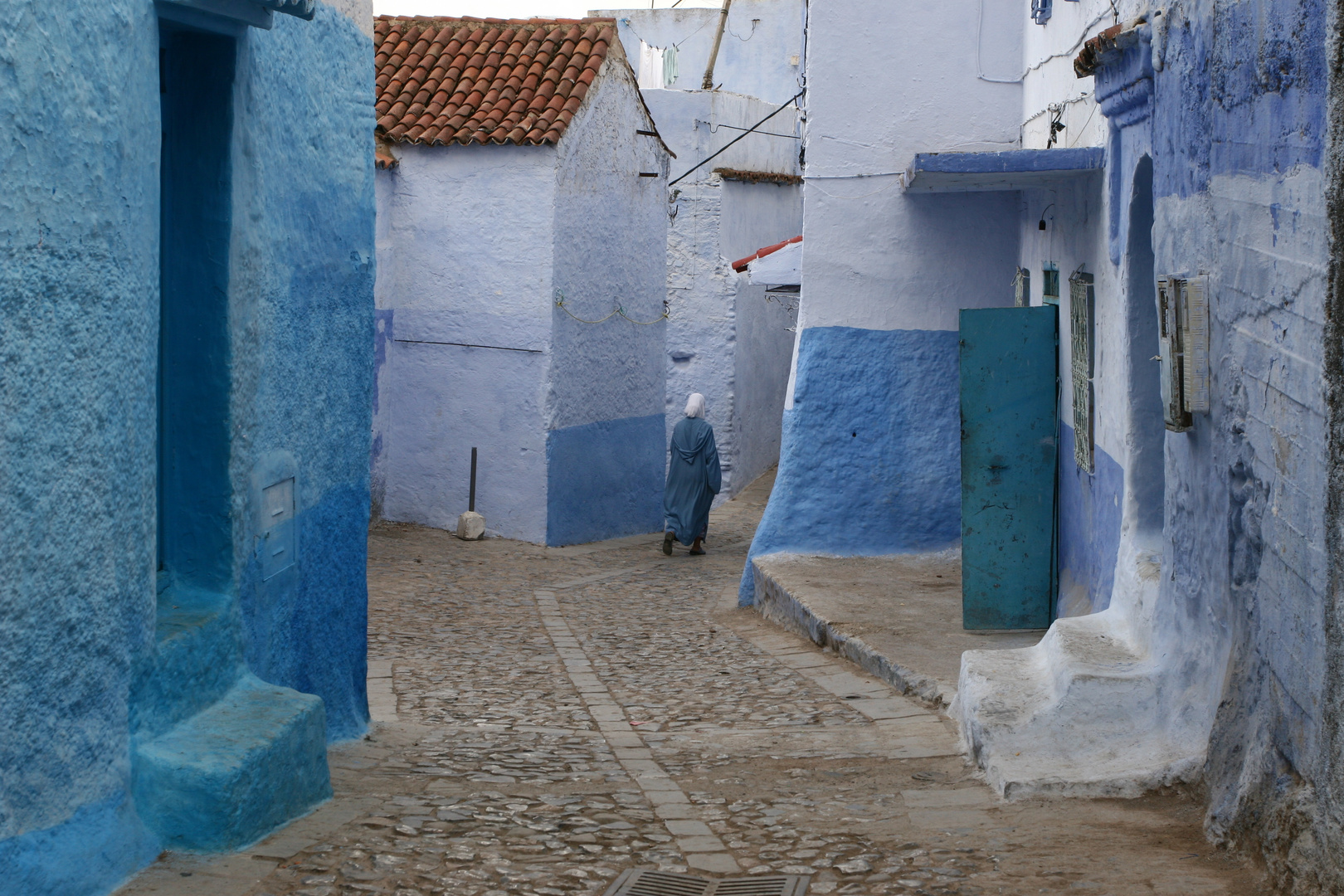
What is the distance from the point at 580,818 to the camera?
5379 millimetres

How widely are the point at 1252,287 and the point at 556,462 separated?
37.8 ft

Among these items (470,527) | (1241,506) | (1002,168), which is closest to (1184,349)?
(1241,506)

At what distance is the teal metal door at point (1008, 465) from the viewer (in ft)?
29.2

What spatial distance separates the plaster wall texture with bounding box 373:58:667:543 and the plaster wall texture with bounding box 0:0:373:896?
9.32 metres

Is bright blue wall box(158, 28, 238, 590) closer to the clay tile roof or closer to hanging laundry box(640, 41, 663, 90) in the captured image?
the clay tile roof

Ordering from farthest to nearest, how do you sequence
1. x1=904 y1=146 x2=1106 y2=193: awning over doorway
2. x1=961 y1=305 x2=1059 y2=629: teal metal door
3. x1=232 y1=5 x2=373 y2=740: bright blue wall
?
x1=961 y1=305 x2=1059 y2=629: teal metal door
x1=904 y1=146 x2=1106 y2=193: awning over doorway
x1=232 y1=5 x2=373 y2=740: bright blue wall

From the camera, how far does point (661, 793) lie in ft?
19.4

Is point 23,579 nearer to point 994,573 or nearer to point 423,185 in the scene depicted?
point 994,573

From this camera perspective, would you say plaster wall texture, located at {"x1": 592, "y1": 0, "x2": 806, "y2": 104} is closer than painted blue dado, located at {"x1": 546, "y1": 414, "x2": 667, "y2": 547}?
No

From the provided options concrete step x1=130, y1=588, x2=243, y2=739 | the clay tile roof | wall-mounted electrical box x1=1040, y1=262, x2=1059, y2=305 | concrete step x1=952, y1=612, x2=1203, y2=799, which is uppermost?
the clay tile roof

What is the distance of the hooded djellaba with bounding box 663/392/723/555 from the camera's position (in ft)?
50.0

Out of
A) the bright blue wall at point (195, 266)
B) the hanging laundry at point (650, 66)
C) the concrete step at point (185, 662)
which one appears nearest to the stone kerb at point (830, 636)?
the concrete step at point (185, 662)

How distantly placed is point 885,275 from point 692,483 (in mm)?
4845

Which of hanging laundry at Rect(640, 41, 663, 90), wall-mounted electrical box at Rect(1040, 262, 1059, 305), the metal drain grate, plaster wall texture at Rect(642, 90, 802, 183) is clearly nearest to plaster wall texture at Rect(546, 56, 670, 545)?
plaster wall texture at Rect(642, 90, 802, 183)
